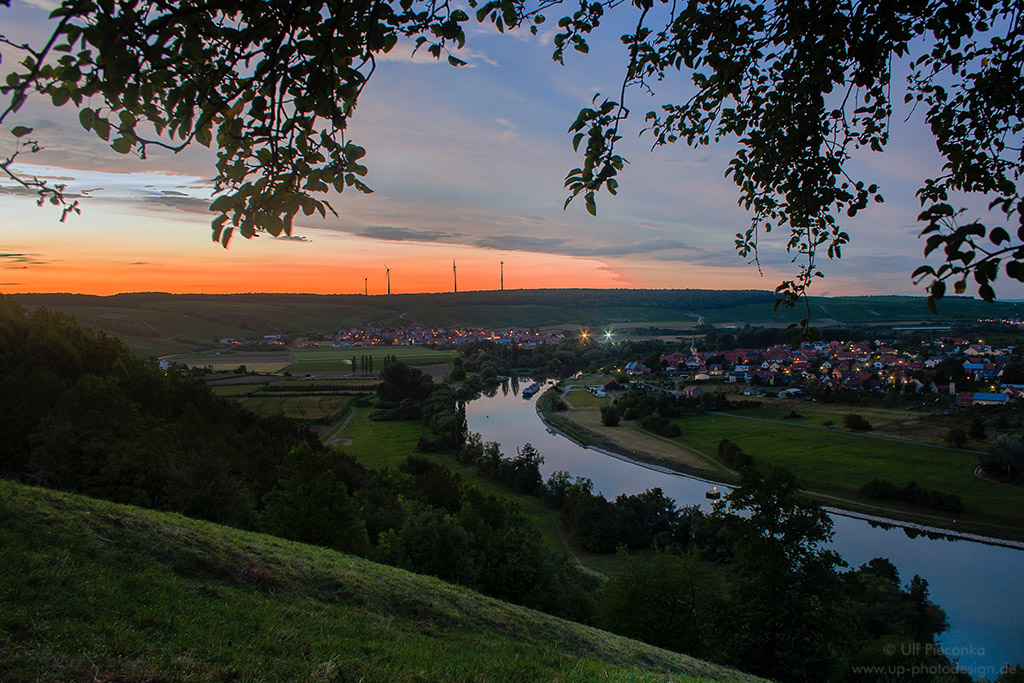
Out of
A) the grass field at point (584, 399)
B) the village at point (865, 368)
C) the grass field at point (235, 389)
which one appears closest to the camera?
the village at point (865, 368)

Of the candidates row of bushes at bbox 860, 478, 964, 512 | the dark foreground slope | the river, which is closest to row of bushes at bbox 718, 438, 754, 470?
the river

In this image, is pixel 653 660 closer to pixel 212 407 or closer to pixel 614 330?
pixel 212 407

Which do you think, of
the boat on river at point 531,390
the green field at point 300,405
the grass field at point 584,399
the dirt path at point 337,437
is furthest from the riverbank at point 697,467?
the green field at point 300,405

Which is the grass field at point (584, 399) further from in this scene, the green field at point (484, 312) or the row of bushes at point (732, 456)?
the green field at point (484, 312)

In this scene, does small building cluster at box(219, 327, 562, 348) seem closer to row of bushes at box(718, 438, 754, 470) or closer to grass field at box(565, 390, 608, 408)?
grass field at box(565, 390, 608, 408)

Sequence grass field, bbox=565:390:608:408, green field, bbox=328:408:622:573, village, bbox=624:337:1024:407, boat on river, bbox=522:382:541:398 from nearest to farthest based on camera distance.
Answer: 1. green field, bbox=328:408:622:573
2. village, bbox=624:337:1024:407
3. grass field, bbox=565:390:608:408
4. boat on river, bbox=522:382:541:398
